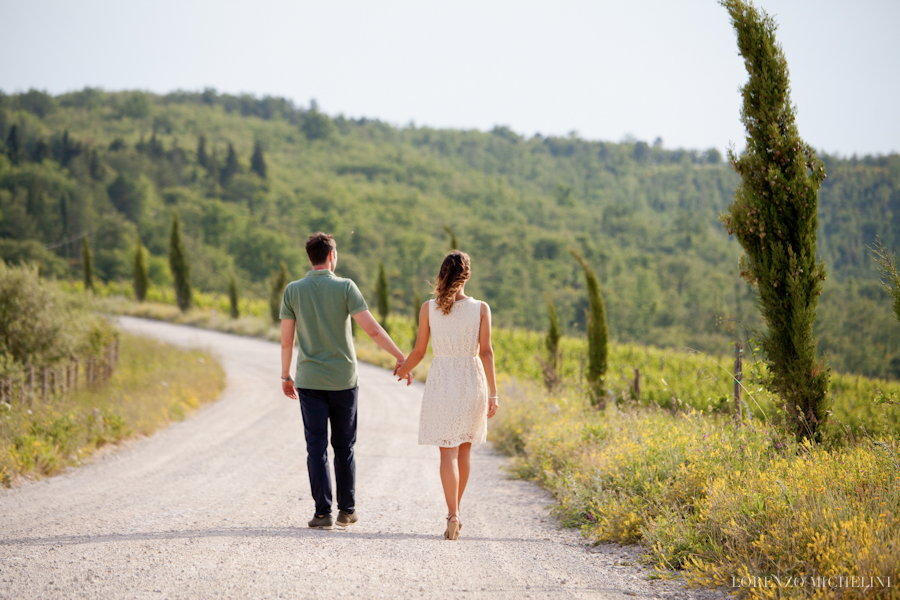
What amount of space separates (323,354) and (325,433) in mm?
576

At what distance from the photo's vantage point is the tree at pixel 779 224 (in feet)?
16.6

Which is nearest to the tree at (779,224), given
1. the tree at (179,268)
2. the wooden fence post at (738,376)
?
the wooden fence post at (738,376)

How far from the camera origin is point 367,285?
5569cm

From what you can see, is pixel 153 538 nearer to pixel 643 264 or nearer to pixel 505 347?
pixel 505 347

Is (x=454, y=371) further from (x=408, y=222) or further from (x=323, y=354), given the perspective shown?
(x=408, y=222)

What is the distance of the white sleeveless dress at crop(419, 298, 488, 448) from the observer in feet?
13.7

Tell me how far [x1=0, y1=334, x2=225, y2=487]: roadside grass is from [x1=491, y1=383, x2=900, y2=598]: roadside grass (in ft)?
18.0

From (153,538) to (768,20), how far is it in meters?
6.30

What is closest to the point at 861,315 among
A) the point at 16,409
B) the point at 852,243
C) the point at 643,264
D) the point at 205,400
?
the point at 852,243

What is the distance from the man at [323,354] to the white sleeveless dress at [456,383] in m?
0.33

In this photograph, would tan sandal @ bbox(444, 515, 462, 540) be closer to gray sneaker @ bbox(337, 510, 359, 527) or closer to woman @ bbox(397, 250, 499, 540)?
woman @ bbox(397, 250, 499, 540)

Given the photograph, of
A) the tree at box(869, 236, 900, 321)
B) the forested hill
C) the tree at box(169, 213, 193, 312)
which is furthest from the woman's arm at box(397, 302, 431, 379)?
the forested hill

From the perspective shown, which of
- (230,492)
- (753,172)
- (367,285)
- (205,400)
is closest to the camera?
(753,172)

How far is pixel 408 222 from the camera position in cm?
7800
